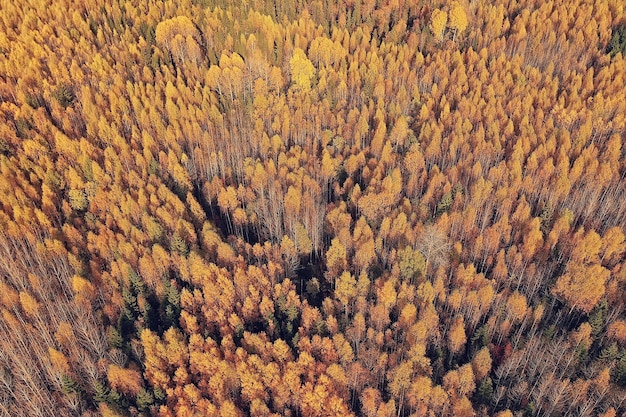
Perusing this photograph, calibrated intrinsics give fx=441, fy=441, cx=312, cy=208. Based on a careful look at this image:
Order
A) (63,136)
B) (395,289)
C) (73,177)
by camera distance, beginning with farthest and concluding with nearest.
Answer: (63,136) → (73,177) → (395,289)

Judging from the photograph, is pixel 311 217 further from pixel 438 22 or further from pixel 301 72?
pixel 438 22

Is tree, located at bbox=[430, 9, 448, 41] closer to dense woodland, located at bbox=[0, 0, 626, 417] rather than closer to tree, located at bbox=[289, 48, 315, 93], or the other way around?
dense woodland, located at bbox=[0, 0, 626, 417]

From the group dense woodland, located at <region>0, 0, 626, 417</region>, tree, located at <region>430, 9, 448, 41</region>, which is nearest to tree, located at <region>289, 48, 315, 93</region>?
dense woodland, located at <region>0, 0, 626, 417</region>

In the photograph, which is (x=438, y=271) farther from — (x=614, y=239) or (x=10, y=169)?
(x=10, y=169)

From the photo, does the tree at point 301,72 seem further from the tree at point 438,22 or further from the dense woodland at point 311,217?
the tree at point 438,22

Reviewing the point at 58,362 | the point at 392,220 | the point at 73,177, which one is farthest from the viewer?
the point at 73,177

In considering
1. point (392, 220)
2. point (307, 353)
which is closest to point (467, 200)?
point (392, 220)

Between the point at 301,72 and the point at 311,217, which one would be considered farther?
the point at 301,72

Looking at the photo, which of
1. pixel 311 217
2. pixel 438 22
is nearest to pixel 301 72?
pixel 438 22

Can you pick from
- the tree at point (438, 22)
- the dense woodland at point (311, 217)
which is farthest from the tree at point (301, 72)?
the tree at point (438, 22)
